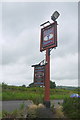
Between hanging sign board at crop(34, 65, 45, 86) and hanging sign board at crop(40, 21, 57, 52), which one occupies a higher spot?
hanging sign board at crop(40, 21, 57, 52)

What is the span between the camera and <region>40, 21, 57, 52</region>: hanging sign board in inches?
322

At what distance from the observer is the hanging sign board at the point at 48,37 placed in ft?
26.9

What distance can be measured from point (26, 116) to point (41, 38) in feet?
12.7

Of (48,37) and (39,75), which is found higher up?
(48,37)

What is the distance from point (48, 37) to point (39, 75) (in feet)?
5.30

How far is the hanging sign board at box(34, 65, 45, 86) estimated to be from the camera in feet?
26.6

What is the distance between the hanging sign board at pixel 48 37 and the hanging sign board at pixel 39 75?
929 millimetres

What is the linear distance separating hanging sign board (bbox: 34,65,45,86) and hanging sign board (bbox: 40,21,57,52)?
929 mm

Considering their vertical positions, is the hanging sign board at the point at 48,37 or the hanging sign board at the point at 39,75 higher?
the hanging sign board at the point at 48,37

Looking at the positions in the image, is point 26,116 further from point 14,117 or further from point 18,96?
point 18,96

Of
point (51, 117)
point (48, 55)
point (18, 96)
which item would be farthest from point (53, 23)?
point (18, 96)

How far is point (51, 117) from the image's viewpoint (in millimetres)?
6125

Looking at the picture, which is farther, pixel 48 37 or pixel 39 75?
pixel 48 37

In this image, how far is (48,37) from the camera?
28.1ft
